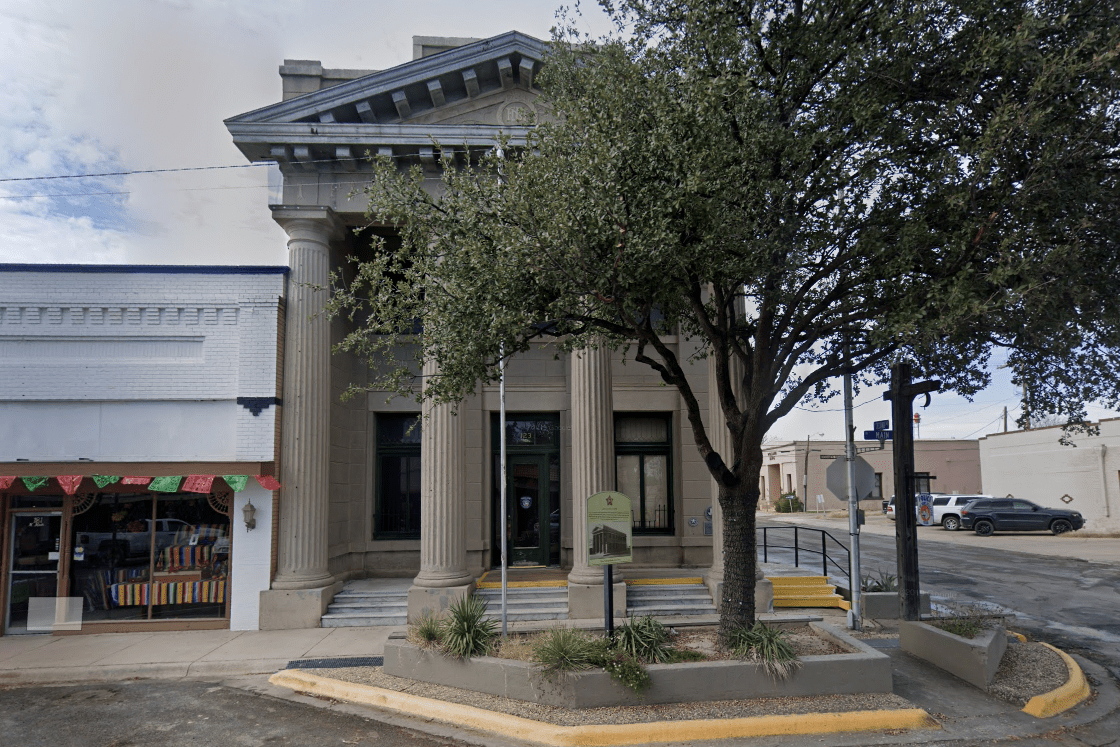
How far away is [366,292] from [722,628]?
1177 centimetres

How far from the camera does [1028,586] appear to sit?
18.2m

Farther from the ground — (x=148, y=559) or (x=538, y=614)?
(x=148, y=559)

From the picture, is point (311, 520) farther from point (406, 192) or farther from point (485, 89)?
point (485, 89)

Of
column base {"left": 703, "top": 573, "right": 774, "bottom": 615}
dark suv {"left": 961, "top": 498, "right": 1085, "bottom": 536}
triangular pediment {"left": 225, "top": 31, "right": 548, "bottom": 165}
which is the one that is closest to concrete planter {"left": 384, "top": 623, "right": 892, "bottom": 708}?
column base {"left": 703, "top": 573, "right": 774, "bottom": 615}

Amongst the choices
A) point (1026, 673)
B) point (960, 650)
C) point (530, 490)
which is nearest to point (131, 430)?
point (530, 490)

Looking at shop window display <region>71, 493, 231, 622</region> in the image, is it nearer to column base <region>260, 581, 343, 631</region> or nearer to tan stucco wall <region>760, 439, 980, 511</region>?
column base <region>260, 581, 343, 631</region>

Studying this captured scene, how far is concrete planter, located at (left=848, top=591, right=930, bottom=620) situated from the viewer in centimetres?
1305

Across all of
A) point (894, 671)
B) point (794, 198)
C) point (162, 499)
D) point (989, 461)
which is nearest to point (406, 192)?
point (794, 198)

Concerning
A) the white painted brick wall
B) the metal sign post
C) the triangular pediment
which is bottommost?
the metal sign post

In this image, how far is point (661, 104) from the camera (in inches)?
326

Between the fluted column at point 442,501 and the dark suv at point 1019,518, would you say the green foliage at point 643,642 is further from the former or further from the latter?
the dark suv at point 1019,518

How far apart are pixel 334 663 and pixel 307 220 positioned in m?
8.08

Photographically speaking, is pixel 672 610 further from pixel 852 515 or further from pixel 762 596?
pixel 852 515

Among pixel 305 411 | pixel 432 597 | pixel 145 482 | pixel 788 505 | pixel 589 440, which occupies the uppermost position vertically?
pixel 305 411
